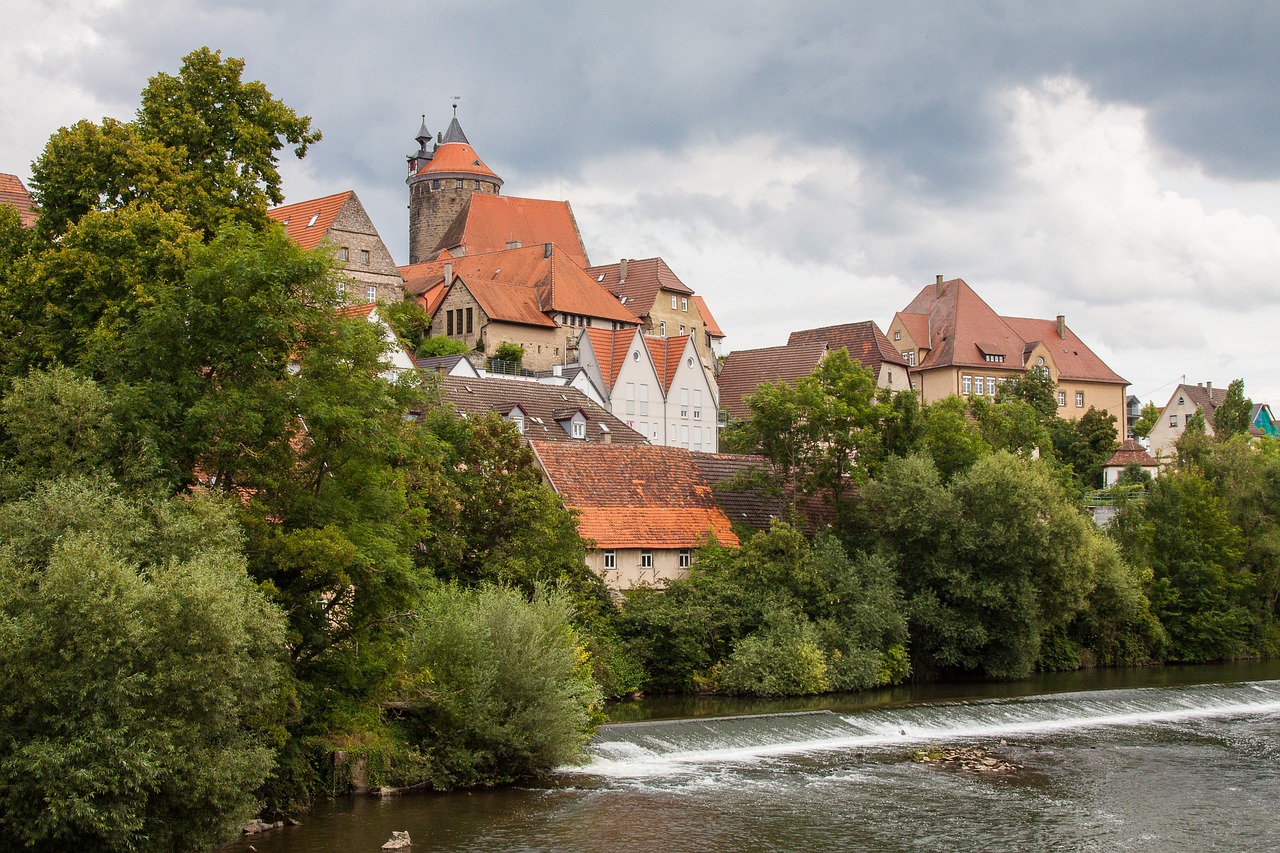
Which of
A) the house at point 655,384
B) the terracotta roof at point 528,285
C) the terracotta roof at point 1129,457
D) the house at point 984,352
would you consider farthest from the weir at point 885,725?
the house at point 984,352

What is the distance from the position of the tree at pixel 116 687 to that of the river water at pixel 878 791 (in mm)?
3130

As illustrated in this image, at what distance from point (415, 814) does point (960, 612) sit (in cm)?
2550

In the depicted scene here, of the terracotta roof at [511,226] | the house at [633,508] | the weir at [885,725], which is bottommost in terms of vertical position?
the weir at [885,725]

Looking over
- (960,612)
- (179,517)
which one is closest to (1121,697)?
(960,612)

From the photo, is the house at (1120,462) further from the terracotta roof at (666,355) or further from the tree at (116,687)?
the tree at (116,687)

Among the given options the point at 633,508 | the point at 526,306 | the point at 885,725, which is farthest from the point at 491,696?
the point at 526,306

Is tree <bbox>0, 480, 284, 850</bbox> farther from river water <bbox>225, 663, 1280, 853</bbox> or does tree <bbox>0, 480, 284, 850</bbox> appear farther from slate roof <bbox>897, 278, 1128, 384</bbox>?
slate roof <bbox>897, 278, 1128, 384</bbox>

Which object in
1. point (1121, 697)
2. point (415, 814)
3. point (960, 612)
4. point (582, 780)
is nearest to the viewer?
point (415, 814)

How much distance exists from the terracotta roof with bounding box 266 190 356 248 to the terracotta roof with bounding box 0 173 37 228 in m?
36.8

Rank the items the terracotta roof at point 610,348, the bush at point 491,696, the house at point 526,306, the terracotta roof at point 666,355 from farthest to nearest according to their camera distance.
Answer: the house at point 526,306
the terracotta roof at point 666,355
the terracotta roof at point 610,348
the bush at point 491,696

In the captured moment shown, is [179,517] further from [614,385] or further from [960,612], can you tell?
[614,385]

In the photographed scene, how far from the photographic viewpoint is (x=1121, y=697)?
137 ft

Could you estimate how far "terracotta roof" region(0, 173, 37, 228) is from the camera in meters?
39.3

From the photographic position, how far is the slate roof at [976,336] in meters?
118
